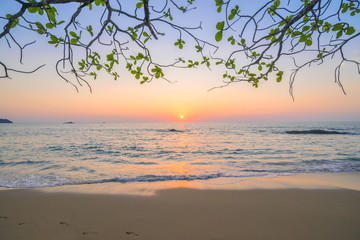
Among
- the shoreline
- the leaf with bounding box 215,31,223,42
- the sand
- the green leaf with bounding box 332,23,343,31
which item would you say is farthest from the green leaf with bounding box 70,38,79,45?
the shoreline

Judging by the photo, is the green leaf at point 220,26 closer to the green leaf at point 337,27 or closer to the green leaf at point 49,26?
the green leaf at point 337,27

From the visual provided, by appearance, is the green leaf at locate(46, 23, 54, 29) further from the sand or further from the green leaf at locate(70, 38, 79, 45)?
the sand

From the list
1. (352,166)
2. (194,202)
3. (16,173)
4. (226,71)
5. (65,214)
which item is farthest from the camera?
(352,166)

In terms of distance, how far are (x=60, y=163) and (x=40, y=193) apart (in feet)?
15.7

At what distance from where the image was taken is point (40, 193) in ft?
16.5

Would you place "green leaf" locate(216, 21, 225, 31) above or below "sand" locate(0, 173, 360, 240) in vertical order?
above

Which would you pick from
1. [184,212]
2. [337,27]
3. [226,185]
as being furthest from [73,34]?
[226,185]

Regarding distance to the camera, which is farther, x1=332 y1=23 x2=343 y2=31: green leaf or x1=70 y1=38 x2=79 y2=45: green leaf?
x1=70 y1=38 x2=79 y2=45: green leaf

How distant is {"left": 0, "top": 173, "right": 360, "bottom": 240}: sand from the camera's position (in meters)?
3.08

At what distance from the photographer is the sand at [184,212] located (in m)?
3.08

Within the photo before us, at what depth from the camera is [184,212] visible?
3809 millimetres

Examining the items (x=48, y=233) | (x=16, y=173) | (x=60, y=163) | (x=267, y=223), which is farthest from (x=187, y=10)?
(x=60, y=163)

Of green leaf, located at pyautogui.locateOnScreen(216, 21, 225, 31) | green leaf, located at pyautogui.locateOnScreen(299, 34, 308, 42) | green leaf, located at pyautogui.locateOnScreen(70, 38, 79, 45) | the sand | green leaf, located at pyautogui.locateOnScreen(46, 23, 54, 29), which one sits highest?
green leaf, located at pyautogui.locateOnScreen(46, 23, 54, 29)

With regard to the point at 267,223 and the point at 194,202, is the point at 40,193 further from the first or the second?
the point at 267,223
